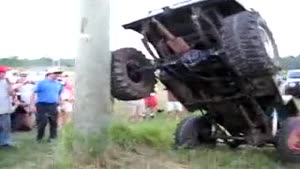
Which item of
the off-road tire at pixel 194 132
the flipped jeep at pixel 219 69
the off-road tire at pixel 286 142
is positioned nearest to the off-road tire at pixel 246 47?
the flipped jeep at pixel 219 69

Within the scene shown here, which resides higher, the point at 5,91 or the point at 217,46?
the point at 217,46

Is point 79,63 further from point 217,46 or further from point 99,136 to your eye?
point 217,46

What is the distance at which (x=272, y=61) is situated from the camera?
7.53 metres

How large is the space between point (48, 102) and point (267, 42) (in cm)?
586

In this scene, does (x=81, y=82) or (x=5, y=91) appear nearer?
(x=81, y=82)

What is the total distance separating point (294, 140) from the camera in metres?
9.04

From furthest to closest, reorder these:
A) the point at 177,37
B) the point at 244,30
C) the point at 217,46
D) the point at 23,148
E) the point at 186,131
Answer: the point at 23,148
the point at 186,131
the point at 177,37
the point at 217,46
the point at 244,30

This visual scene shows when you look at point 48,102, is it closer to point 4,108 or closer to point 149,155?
point 4,108

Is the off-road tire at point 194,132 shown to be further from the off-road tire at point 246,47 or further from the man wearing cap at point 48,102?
the man wearing cap at point 48,102

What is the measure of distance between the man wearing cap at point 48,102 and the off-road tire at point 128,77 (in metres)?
4.02

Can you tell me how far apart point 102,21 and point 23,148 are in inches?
183

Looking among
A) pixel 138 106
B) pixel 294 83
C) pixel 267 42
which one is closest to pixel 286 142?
pixel 267 42

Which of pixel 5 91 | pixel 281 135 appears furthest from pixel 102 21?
pixel 5 91

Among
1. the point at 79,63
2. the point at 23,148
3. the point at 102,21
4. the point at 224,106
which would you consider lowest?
the point at 23,148
